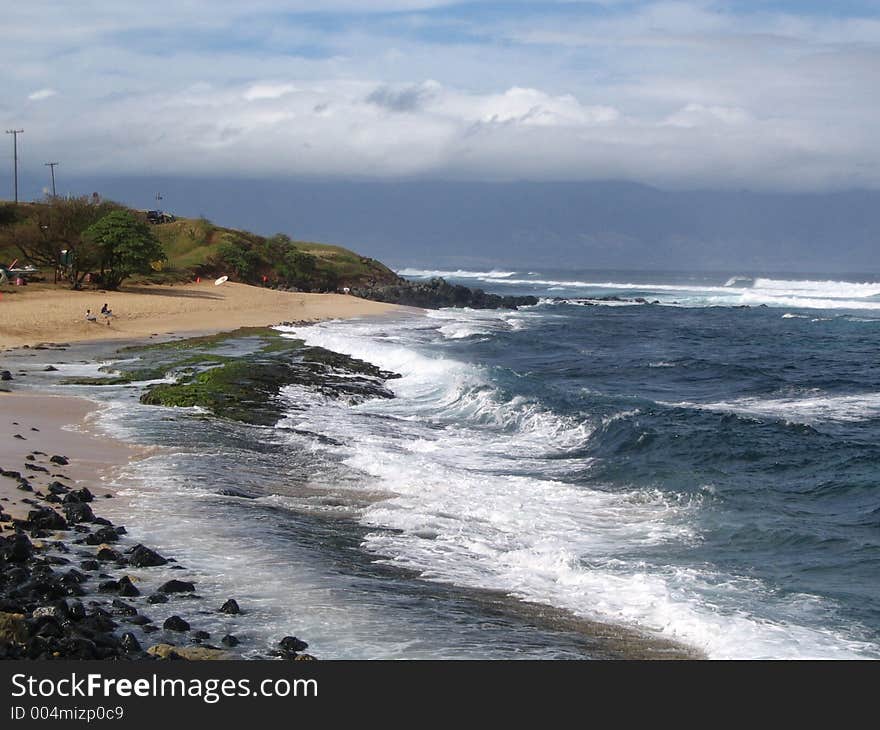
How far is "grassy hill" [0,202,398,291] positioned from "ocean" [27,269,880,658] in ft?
121

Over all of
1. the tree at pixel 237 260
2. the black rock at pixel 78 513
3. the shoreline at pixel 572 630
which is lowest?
the shoreline at pixel 572 630

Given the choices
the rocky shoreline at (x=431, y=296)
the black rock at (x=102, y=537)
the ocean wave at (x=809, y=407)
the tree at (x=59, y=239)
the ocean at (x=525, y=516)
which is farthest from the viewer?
the rocky shoreline at (x=431, y=296)

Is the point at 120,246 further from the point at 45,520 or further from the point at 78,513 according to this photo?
the point at 45,520

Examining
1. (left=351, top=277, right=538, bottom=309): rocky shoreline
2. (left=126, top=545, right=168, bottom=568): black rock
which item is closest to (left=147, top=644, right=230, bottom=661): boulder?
(left=126, top=545, right=168, bottom=568): black rock

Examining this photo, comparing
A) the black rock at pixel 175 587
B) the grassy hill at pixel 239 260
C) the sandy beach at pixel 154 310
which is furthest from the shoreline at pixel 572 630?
the grassy hill at pixel 239 260

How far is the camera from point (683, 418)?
79.2 ft

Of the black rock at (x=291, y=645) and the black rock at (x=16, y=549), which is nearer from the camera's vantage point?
the black rock at (x=291, y=645)

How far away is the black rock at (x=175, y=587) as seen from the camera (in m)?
10.6

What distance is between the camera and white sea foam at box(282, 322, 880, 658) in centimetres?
1115

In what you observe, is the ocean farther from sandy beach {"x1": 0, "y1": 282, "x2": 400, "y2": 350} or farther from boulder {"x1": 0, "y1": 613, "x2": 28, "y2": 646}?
sandy beach {"x1": 0, "y1": 282, "x2": 400, "y2": 350}

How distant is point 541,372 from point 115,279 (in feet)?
89.6

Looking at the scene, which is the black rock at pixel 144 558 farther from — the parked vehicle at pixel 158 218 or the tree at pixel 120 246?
the parked vehicle at pixel 158 218

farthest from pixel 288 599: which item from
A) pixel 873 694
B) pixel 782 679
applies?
pixel 873 694

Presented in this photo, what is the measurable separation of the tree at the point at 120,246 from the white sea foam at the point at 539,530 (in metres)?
31.6
